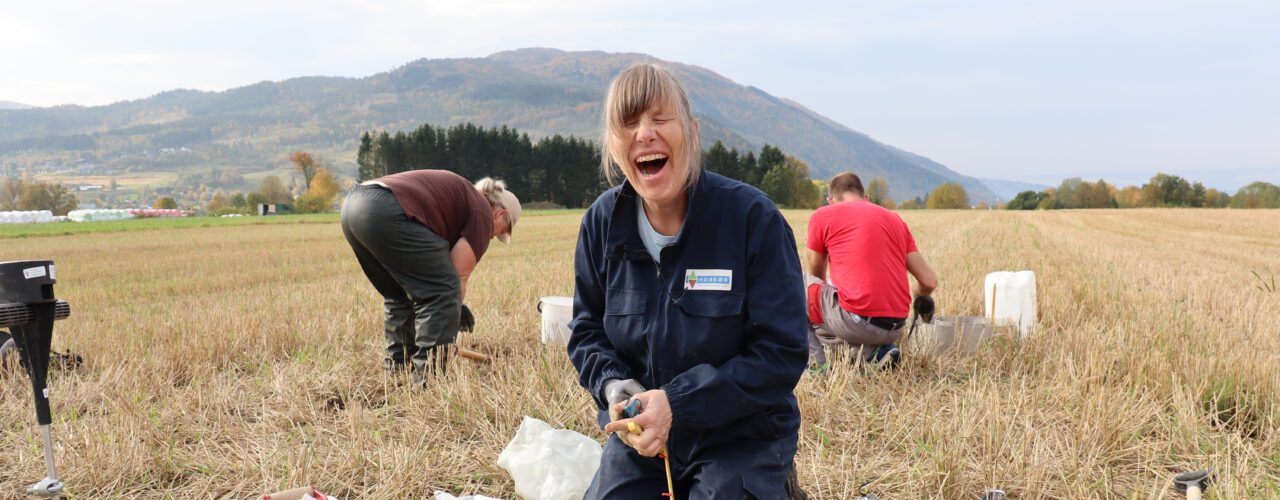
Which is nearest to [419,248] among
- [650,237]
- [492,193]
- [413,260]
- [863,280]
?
[413,260]

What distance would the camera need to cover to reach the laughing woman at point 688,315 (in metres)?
1.99

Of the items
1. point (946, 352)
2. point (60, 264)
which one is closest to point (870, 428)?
point (946, 352)

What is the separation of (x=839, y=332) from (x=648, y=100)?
3001 mm

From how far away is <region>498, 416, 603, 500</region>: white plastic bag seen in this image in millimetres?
2744

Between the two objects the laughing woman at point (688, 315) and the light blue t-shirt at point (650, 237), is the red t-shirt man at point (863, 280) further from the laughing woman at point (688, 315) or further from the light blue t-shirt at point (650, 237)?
the light blue t-shirt at point (650, 237)

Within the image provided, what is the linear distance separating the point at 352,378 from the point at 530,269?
649 cm

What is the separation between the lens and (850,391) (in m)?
3.91

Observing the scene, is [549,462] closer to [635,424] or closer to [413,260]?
[635,424]

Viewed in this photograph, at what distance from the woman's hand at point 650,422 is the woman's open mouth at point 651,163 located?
2.15 ft

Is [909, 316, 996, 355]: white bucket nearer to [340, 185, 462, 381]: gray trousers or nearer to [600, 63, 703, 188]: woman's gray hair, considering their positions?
[340, 185, 462, 381]: gray trousers

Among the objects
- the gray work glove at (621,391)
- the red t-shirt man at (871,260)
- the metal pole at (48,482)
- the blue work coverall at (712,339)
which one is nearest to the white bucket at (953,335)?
the red t-shirt man at (871,260)

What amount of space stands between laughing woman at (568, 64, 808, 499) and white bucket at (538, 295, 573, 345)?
2.69m

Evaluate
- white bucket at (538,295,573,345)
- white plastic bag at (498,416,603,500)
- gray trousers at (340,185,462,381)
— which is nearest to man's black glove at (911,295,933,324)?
white bucket at (538,295,573,345)

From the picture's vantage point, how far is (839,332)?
4.52 metres
